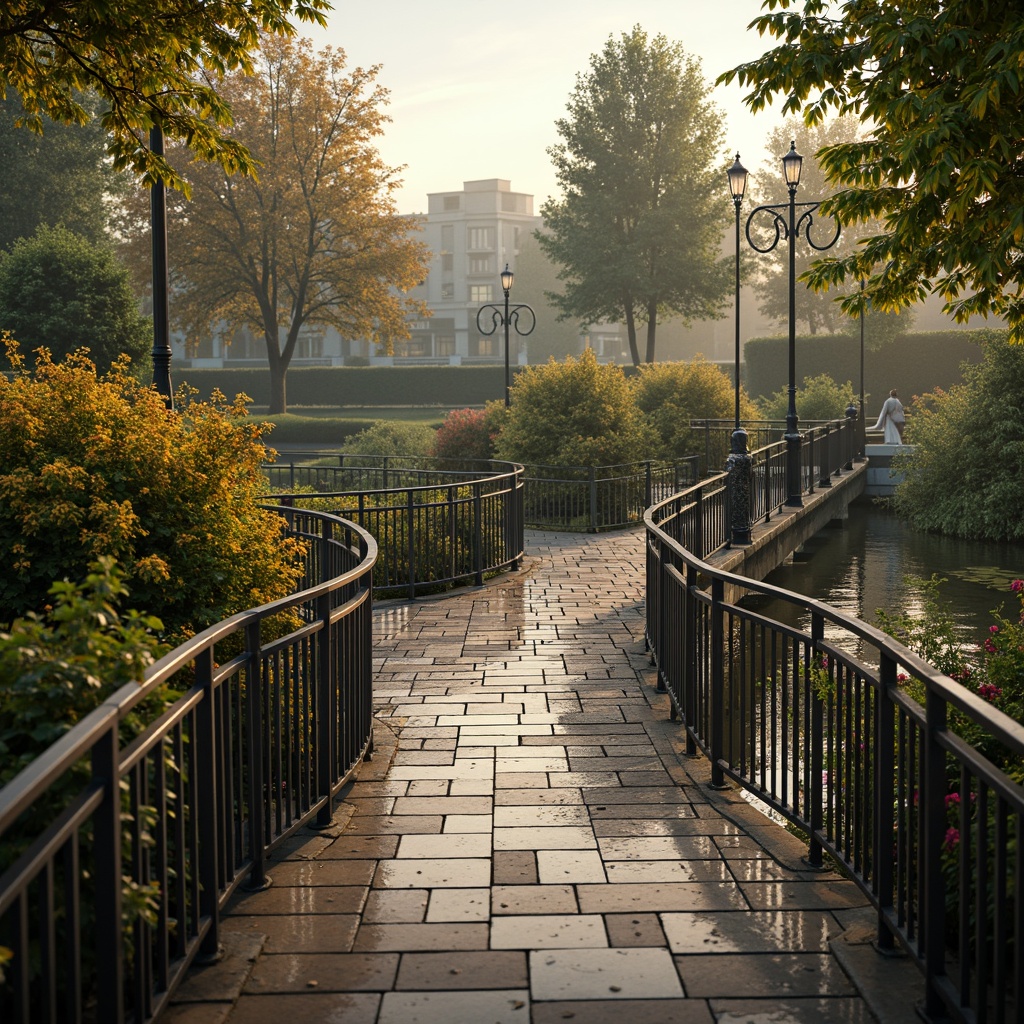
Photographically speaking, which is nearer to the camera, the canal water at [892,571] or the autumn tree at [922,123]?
the autumn tree at [922,123]

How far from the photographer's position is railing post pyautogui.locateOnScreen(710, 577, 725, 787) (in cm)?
612

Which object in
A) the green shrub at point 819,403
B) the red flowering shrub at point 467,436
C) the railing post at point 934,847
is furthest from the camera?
the green shrub at point 819,403

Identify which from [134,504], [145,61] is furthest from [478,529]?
[134,504]

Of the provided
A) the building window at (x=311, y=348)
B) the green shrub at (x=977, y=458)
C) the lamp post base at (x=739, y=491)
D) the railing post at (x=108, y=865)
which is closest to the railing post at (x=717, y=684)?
the railing post at (x=108, y=865)

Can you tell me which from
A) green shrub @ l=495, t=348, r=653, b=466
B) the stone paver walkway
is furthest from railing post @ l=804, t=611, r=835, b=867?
green shrub @ l=495, t=348, r=653, b=466

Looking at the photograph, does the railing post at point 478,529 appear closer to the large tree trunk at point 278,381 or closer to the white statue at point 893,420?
the white statue at point 893,420

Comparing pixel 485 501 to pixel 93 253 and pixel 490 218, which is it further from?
pixel 490 218

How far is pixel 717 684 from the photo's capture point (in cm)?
623

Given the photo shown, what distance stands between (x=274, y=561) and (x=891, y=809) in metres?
3.51

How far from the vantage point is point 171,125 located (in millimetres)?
10734

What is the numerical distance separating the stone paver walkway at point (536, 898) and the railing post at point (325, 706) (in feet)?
0.57

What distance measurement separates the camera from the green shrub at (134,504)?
5.96m

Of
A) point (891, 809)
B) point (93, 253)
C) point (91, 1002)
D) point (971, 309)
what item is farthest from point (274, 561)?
point (93, 253)

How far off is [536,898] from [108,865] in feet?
7.07
